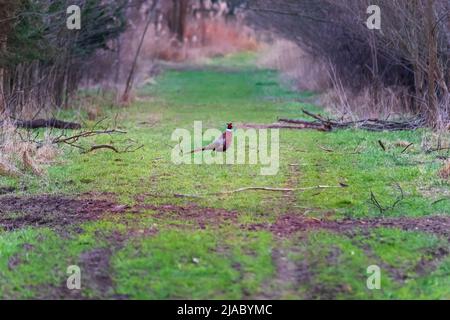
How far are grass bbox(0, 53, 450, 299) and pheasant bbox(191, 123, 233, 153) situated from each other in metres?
0.57

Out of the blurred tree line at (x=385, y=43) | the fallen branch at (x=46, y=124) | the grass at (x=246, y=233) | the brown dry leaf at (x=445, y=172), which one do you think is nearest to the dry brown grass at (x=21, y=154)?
the grass at (x=246, y=233)

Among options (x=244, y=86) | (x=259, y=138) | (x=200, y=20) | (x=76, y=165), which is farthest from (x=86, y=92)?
(x=200, y=20)

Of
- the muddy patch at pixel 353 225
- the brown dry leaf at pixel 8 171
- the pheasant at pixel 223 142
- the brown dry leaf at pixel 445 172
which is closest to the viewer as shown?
the muddy patch at pixel 353 225

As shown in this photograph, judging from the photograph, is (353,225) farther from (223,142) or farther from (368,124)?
(368,124)

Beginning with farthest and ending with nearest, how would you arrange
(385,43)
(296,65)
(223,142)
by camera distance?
(296,65) < (385,43) < (223,142)

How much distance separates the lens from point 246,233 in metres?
7.13

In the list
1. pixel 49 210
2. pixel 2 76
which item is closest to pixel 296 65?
pixel 2 76

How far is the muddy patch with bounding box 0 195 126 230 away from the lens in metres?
7.83

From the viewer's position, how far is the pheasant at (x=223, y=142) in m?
11.3

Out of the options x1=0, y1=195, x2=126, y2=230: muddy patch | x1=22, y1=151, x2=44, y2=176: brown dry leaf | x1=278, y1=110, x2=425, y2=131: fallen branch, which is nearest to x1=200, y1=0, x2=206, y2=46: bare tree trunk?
x1=278, y1=110, x2=425, y2=131: fallen branch

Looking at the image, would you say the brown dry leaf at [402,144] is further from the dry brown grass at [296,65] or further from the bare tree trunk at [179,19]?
the bare tree trunk at [179,19]

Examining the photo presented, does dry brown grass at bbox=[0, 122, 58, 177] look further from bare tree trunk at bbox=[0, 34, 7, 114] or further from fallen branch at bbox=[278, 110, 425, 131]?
fallen branch at bbox=[278, 110, 425, 131]

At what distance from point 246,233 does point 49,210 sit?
2256mm

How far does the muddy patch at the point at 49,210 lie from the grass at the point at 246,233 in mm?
308
